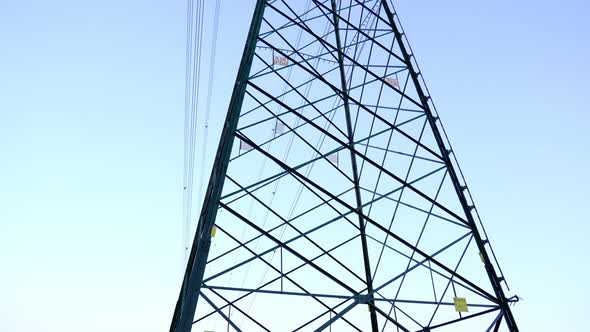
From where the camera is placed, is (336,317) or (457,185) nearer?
(336,317)

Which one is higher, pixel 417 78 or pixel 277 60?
pixel 277 60

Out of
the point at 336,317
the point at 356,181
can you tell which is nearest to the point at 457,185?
the point at 356,181

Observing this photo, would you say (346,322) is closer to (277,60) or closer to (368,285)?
(368,285)

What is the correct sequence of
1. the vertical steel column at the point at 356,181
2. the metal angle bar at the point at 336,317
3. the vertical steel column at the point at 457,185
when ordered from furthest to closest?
the vertical steel column at the point at 356,181 → the vertical steel column at the point at 457,185 → the metal angle bar at the point at 336,317

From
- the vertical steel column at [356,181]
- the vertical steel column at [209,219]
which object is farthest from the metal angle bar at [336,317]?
the vertical steel column at [356,181]

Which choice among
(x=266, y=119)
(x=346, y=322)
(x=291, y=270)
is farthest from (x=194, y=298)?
(x=266, y=119)

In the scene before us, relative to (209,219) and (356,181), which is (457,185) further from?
(209,219)

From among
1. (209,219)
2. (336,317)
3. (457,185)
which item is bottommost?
(336,317)

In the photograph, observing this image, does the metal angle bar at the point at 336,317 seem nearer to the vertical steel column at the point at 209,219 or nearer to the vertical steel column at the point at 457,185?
the vertical steel column at the point at 209,219

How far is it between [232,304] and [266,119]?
368 cm

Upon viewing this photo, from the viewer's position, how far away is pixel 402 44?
876cm

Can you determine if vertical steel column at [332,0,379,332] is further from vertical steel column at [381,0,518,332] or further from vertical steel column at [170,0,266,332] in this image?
vertical steel column at [170,0,266,332]

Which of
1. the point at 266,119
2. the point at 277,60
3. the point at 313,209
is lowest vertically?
the point at 313,209

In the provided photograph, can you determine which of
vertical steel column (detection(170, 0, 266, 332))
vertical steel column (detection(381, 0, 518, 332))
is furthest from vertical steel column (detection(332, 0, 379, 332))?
vertical steel column (detection(170, 0, 266, 332))
